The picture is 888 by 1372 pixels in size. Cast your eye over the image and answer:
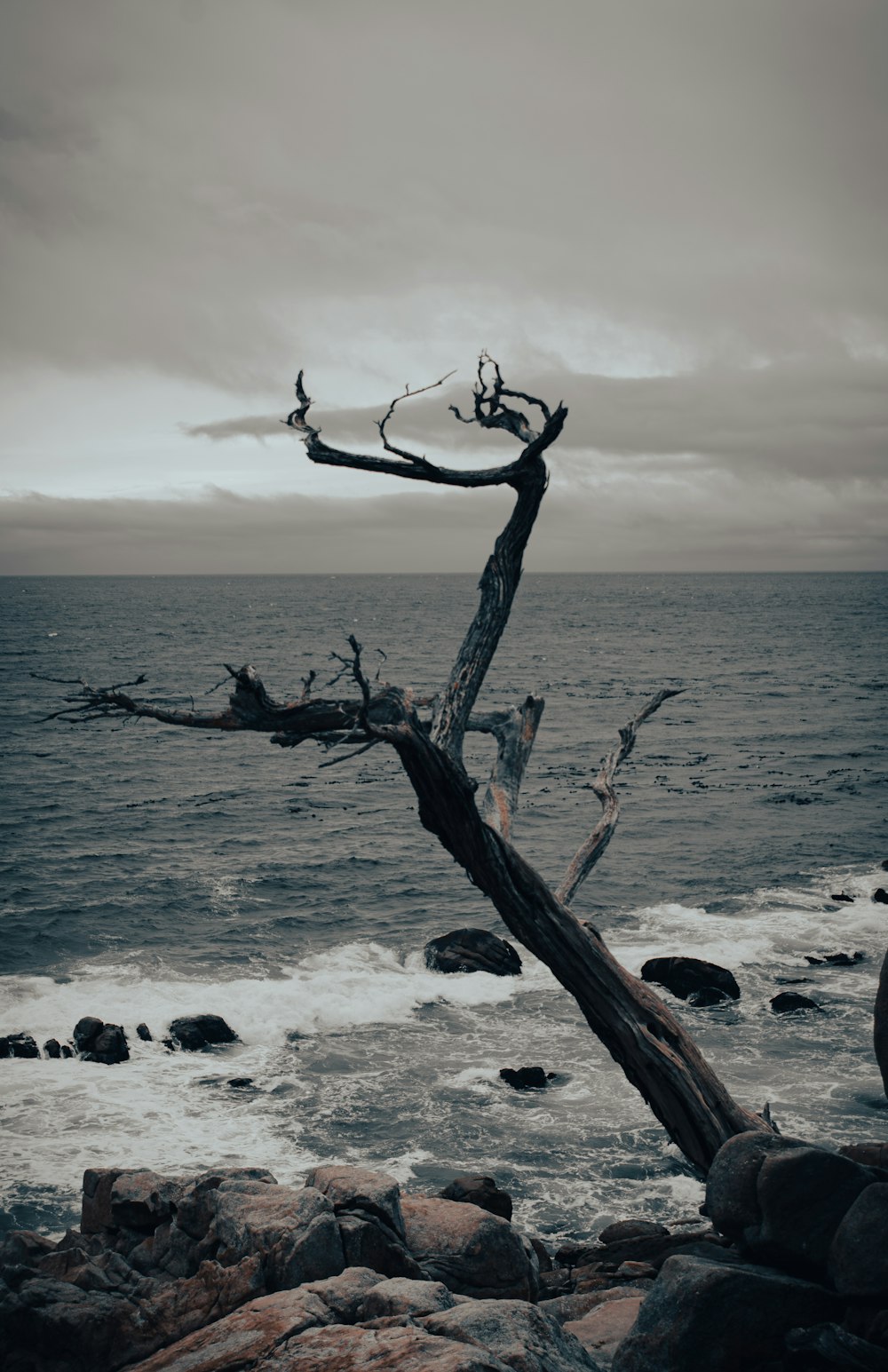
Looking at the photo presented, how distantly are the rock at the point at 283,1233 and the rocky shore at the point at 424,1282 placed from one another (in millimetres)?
18

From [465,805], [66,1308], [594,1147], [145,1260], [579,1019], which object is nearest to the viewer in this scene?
[465,805]

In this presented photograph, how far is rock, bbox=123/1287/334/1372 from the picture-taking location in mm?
7145

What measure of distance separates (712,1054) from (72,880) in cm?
2306

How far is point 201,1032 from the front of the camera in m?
22.5

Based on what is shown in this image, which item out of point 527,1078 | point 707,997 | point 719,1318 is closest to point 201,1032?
point 527,1078

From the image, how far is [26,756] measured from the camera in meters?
56.2

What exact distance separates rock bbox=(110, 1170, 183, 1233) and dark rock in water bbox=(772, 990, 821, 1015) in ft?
55.8

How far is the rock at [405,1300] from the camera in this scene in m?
7.44

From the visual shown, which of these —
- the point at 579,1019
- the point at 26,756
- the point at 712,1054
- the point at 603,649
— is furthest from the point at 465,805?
the point at 603,649

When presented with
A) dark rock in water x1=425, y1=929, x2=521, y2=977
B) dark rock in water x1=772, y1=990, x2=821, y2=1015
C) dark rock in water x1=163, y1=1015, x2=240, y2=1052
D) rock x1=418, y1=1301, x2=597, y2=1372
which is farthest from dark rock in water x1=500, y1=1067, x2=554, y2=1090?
rock x1=418, y1=1301, x2=597, y2=1372

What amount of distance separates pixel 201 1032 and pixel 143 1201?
38.1 ft

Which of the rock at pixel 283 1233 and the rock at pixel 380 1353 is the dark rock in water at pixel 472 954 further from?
the rock at pixel 380 1353

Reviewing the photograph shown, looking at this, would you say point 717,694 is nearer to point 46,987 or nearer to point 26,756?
point 26,756

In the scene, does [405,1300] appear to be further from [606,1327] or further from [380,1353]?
[606,1327]
